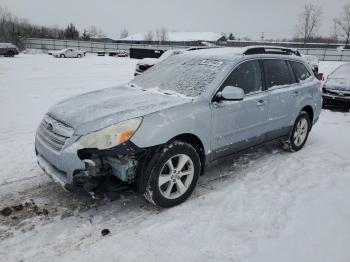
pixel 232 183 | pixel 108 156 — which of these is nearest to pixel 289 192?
pixel 232 183

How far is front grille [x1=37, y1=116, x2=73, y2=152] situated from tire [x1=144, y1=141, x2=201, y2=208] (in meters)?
0.96

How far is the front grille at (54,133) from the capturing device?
3.66 metres

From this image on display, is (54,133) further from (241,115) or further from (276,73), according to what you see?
(276,73)

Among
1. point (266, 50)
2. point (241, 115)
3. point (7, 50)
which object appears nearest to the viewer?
point (241, 115)

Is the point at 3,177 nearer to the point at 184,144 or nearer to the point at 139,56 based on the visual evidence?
the point at 184,144

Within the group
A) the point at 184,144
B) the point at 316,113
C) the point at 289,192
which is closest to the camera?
the point at 184,144

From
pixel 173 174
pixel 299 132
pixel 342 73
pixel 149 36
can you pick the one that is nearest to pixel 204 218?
pixel 173 174

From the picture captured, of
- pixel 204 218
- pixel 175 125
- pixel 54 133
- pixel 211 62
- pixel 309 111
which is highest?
pixel 211 62

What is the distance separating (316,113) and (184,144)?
3.73 meters

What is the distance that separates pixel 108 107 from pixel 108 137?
0.61 m

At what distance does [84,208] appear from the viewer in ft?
13.1

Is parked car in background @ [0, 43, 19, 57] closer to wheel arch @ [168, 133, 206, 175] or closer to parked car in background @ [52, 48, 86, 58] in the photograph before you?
parked car in background @ [52, 48, 86, 58]

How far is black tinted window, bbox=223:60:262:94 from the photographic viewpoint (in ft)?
15.2

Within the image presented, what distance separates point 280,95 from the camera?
17.8 feet
